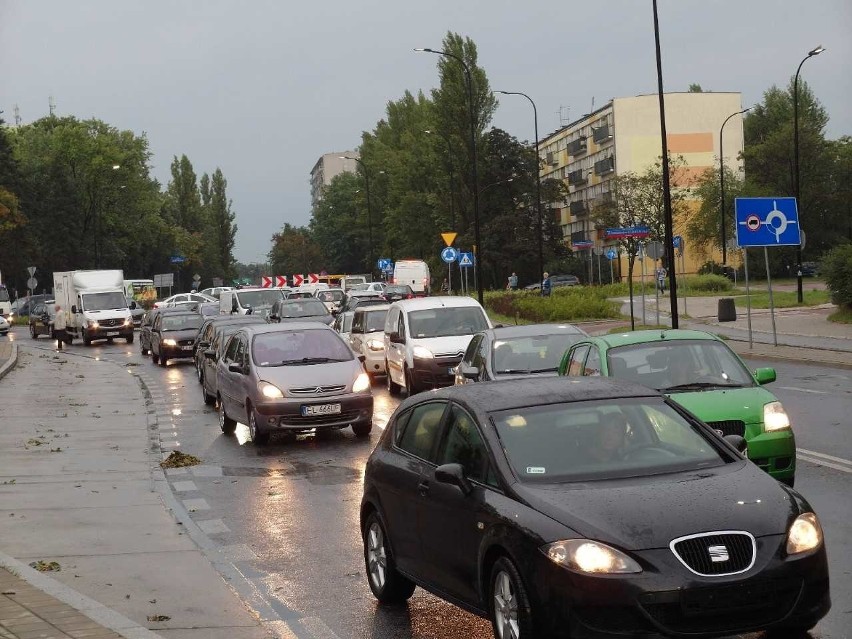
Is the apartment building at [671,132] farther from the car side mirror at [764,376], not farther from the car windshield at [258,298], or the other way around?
the car side mirror at [764,376]

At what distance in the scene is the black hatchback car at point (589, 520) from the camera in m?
5.81

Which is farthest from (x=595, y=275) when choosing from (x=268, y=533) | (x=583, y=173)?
(x=268, y=533)

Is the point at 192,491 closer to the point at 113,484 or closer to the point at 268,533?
the point at 113,484

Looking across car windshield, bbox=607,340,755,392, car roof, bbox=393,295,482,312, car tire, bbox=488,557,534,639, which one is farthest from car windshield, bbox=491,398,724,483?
Result: car roof, bbox=393,295,482,312

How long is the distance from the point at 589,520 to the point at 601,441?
0.95 meters

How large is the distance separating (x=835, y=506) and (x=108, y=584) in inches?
219

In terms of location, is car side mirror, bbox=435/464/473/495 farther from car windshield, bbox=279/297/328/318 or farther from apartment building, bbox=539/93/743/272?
apartment building, bbox=539/93/743/272

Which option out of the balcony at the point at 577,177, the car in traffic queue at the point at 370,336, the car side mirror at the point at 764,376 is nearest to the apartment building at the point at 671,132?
the balcony at the point at 577,177

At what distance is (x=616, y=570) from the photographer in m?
5.83

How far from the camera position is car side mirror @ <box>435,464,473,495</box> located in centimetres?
680

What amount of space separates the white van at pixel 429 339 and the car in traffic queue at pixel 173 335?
1514cm

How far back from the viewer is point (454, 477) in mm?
6809

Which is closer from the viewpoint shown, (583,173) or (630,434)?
(630,434)

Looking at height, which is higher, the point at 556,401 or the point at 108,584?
the point at 556,401
